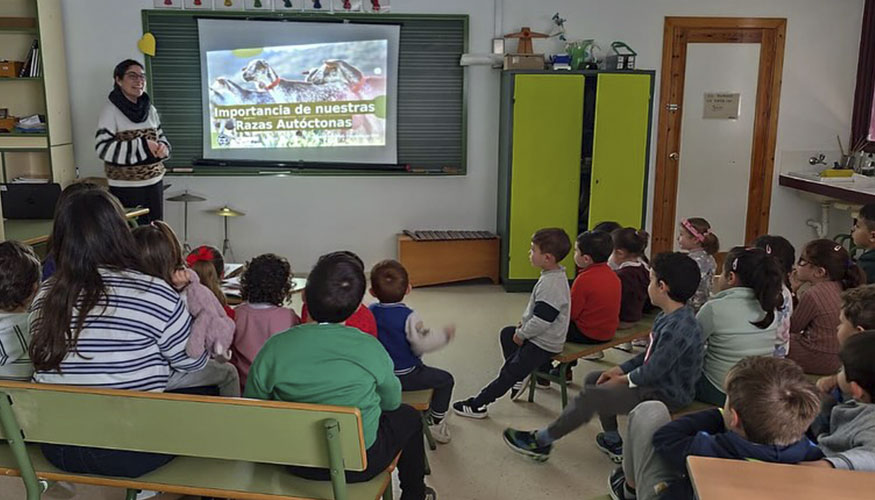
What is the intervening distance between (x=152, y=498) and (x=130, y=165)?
9.32 ft

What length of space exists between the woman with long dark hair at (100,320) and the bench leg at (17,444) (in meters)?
0.06

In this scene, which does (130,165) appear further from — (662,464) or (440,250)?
(662,464)

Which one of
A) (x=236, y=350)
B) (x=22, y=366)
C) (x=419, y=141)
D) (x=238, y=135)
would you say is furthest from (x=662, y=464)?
(x=238, y=135)

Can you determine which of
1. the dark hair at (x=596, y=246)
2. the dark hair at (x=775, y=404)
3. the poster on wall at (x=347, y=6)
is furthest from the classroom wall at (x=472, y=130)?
the dark hair at (x=775, y=404)

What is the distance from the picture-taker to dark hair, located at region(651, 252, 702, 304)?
2416 millimetres

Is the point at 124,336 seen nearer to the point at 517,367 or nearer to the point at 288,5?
the point at 517,367

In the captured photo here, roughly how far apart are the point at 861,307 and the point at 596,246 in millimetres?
1126

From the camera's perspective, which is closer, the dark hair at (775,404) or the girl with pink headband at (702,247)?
the dark hair at (775,404)

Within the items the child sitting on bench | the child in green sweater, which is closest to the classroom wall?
the child sitting on bench

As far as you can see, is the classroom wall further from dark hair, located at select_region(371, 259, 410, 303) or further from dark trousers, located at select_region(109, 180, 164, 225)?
dark hair, located at select_region(371, 259, 410, 303)

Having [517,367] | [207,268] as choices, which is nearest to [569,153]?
[517,367]

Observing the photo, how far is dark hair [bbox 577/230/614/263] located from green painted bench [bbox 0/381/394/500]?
1595mm

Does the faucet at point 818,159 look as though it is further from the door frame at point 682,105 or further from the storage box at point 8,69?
the storage box at point 8,69

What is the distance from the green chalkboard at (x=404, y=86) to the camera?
549cm
